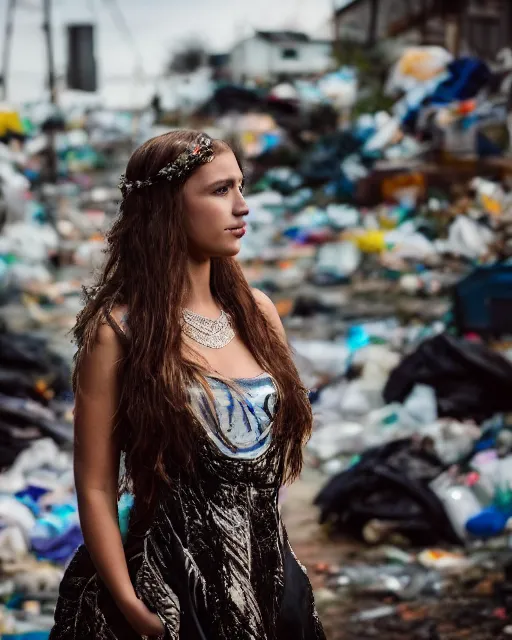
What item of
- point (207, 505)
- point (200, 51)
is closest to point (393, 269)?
point (207, 505)

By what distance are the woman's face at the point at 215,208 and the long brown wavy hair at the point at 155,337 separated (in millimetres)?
22

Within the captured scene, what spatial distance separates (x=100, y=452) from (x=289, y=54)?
39419mm

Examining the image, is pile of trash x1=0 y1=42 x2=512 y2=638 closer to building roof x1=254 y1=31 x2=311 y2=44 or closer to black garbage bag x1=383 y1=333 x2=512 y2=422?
black garbage bag x1=383 y1=333 x2=512 y2=422

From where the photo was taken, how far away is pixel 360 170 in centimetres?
1686

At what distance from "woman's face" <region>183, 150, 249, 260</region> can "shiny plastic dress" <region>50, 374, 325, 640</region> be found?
0.27 meters

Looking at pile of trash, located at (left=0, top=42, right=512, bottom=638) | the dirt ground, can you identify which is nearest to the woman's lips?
pile of trash, located at (left=0, top=42, right=512, bottom=638)

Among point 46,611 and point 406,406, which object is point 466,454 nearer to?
point 406,406

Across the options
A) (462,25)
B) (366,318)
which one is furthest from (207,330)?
(462,25)

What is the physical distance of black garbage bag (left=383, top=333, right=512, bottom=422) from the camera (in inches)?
261

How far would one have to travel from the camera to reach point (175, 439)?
6.25ft

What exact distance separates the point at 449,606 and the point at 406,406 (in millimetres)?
2463

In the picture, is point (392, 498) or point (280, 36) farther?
point (280, 36)

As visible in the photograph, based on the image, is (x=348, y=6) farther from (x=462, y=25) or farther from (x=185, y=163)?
(x=185, y=163)

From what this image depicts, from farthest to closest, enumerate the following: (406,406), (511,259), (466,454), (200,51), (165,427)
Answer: (200,51) → (511,259) → (406,406) → (466,454) → (165,427)
